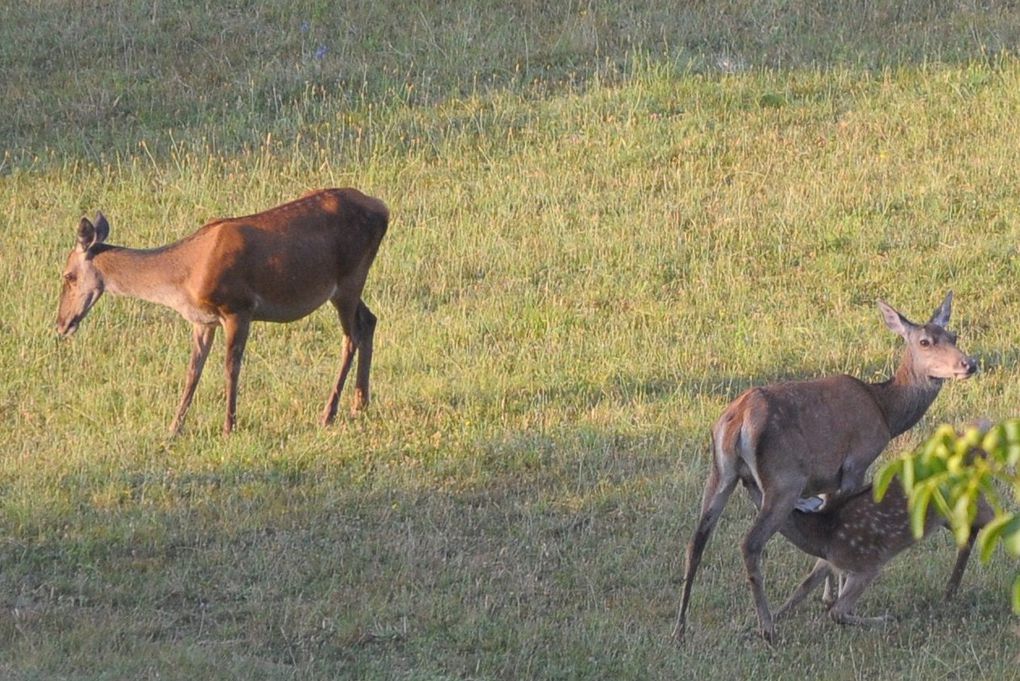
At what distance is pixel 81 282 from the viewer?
1070cm

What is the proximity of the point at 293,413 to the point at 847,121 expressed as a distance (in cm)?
722

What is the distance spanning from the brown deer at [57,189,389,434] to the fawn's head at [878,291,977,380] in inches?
130

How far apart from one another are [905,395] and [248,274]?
385 centimetres

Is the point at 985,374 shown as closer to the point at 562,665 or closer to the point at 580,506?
the point at 580,506

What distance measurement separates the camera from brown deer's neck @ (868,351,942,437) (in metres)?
8.58

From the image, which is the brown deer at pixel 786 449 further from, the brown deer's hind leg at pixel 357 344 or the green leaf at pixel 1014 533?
the green leaf at pixel 1014 533

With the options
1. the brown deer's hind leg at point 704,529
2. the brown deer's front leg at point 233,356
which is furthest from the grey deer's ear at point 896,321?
the brown deer's front leg at point 233,356

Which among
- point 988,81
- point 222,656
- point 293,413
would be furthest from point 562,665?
point 988,81

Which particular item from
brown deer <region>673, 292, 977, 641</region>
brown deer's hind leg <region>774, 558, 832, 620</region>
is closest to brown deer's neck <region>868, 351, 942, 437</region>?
brown deer <region>673, 292, 977, 641</region>

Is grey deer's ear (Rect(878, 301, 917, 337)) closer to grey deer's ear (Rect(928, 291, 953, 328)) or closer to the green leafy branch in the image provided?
grey deer's ear (Rect(928, 291, 953, 328))

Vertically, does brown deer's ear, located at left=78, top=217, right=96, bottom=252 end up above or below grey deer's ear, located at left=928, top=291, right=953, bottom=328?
below

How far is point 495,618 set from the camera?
300 inches

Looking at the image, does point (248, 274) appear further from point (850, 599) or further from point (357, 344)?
point (850, 599)

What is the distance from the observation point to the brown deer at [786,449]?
24.7ft
